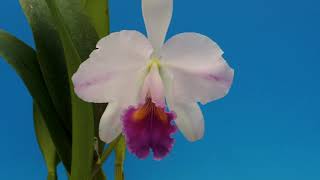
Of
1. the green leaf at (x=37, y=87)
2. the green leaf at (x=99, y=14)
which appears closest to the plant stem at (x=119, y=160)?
the green leaf at (x=37, y=87)

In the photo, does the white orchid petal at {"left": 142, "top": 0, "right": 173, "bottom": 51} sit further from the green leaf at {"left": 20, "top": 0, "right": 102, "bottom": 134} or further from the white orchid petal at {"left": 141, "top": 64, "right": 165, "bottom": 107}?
the green leaf at {"left": 20, "top": 0, "right": 102, "bottom": 134}

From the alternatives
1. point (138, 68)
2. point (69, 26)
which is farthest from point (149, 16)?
point (69, 26)

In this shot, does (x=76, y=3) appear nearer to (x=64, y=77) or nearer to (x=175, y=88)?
(x=64, y=77)

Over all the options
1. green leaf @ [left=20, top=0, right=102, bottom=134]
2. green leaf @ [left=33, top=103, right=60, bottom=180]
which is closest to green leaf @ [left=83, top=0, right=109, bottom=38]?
green leaf @ [left=20, top=0, right=102, bottom=134]

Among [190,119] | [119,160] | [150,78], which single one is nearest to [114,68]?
[150,78]

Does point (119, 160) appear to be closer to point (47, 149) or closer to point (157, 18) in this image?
point (47, 149)

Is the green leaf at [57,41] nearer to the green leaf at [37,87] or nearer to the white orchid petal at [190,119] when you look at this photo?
the green leaf at [37,87]

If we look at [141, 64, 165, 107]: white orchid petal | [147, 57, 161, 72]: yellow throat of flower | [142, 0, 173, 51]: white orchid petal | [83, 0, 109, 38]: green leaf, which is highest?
[83, 0, 109, 38]: green leaf
